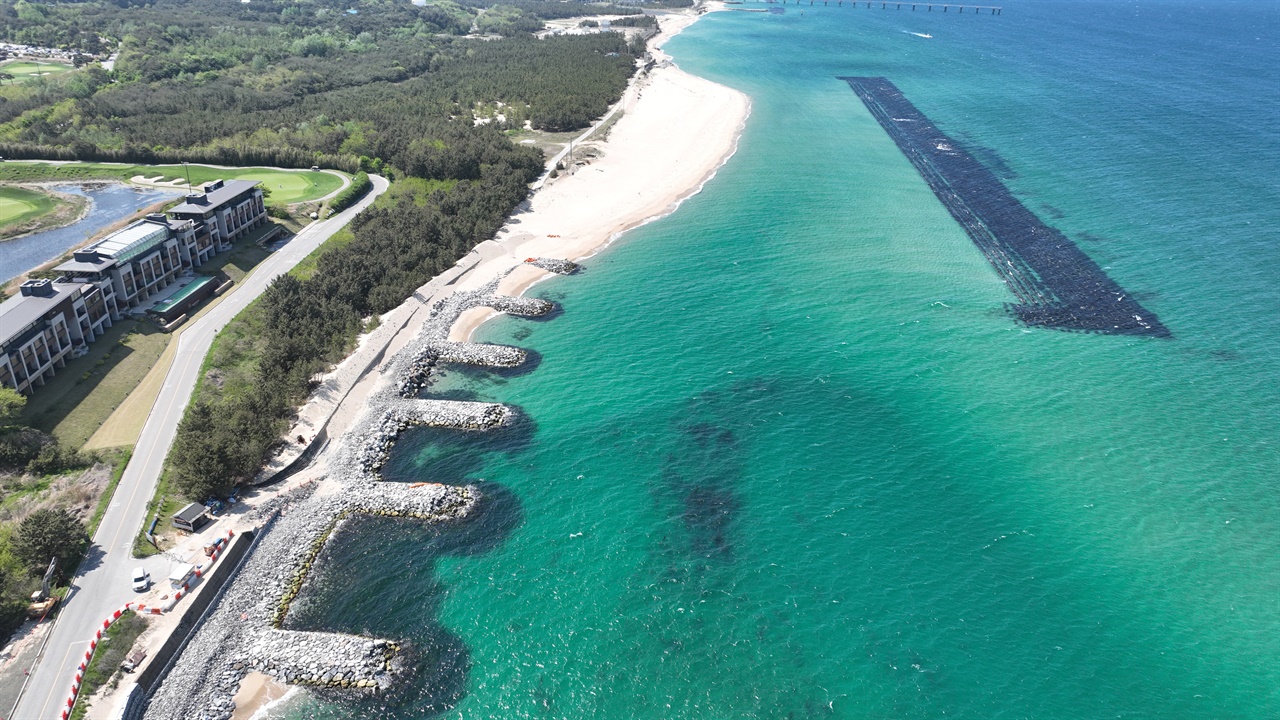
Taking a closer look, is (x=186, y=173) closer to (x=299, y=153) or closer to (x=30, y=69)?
(x=299, y=153)

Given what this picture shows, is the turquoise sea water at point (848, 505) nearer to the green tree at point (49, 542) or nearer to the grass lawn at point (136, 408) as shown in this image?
the green tree at point (49, 542)

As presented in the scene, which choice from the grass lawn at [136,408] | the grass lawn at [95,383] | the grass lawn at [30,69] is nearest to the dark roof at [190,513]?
the grass lawn at [136,408]

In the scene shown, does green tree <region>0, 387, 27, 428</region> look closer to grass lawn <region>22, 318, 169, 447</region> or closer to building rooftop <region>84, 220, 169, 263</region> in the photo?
grass lawn <region>22, 318, 169, 447</region>

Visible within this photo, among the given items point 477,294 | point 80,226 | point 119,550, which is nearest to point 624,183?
point 477,294

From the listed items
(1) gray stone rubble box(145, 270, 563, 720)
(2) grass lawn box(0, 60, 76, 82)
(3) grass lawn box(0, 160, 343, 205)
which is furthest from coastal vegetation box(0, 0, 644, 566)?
(2) grass lawn box(0, 60, 76, 82)

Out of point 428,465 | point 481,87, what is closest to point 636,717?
point 428,465
